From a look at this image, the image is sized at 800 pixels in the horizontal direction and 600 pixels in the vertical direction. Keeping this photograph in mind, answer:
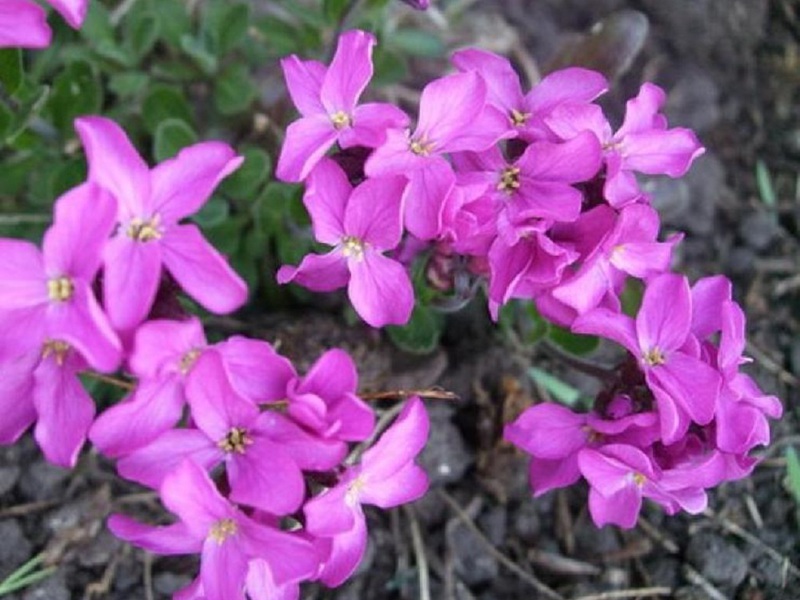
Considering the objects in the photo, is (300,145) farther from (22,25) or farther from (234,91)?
(234,91)

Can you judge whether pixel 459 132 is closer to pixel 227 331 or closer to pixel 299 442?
pixel 299 442

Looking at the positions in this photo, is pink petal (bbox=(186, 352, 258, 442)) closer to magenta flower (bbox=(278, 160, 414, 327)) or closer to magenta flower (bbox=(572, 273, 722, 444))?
magenta flower (bbox=(278, 160, 414, 327))

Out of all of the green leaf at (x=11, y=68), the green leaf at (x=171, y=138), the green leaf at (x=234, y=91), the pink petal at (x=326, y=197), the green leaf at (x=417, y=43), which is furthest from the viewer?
the green leaf at (x=417, y=43)

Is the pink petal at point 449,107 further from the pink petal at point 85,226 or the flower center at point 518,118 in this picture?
the pink petal at point 85,226

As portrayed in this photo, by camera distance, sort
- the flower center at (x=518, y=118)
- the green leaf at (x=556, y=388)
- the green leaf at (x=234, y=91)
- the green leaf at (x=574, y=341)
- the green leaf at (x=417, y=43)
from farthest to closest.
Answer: the green leaf at (x=417, y=43) → the green leaf at (x=234, y=91) → the green leaf at (x=556, y=388) → the green leaf at (x=574, y=341) → the flower center at (x=518, y=118)

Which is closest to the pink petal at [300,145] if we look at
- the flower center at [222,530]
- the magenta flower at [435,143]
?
the magenta flower at [435,143]

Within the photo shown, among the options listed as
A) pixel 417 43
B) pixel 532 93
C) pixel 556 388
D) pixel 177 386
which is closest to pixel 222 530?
pixel 177 386

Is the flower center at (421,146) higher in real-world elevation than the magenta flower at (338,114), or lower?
lower
